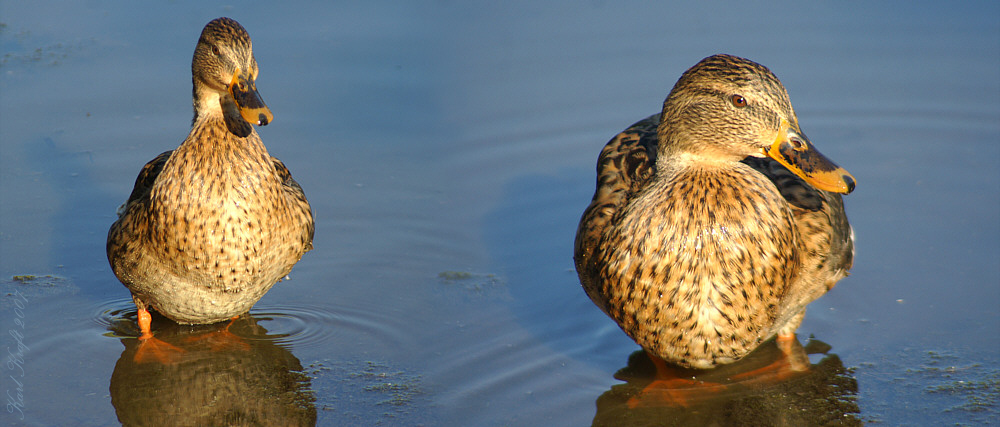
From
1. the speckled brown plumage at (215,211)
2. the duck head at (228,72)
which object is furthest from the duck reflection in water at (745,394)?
the duck head at (228,72)

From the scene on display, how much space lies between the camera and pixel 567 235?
20.5ft

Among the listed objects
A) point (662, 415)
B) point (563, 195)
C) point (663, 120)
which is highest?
point (663, 120)

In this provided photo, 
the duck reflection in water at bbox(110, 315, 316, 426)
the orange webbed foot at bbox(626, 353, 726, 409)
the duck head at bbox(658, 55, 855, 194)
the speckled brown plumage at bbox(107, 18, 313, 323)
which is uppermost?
the duck head at bbox(658, 55, 855, 194)

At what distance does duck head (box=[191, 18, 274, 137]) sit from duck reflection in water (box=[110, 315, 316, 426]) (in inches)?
43.9

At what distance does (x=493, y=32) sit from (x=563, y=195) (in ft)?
7.42

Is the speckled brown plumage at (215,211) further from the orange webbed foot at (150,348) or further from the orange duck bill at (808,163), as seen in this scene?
the orange duck bill at (808,163)

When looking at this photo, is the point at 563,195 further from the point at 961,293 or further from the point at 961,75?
the point at 961,75

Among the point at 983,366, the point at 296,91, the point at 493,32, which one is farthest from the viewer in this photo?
the point at 493,32

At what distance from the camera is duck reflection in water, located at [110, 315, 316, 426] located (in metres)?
4.54

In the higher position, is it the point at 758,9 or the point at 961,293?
the point at 758,9

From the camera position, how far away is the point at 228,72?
4.74 metres

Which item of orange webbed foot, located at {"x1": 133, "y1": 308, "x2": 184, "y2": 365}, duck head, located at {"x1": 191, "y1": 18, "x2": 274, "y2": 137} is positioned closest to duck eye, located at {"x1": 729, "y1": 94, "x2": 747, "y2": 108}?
duck head, located at {"x1": 191, "y1": 18, "x2": 274, "y2": 137}

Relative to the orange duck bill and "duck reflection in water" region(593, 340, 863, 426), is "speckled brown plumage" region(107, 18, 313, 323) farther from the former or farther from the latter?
the orange duck bill

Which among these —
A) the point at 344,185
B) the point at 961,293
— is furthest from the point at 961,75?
the point at 344,185
